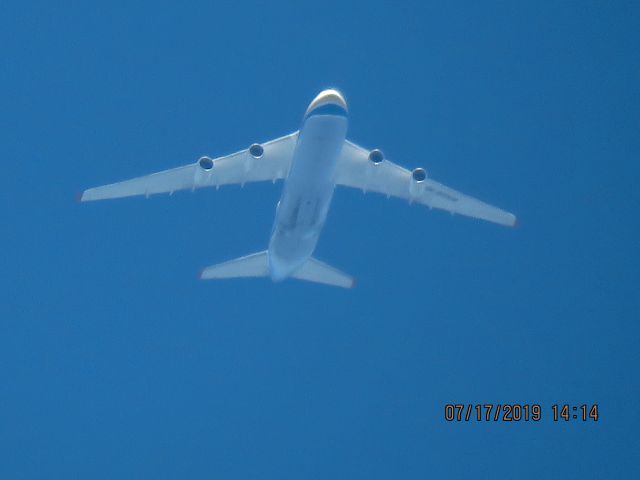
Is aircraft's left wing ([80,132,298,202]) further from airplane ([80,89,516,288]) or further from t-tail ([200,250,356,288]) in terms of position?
t-tail ([200,250,356,288])

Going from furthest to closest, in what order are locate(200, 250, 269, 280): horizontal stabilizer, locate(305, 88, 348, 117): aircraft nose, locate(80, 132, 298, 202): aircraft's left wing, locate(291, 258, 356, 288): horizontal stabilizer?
locate(291, 258, 356, 288): horizontal stabilizer
locate(200, 250, 269, 280): horizontal stabilizer
locate(80, 132, 298, 202): aircraft's left wing
locate(305, 88, 348, 117): aircraft nose

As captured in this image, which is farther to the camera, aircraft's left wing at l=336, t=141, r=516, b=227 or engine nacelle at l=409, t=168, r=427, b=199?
aircraft's left wing at l=336, t=141, r=516, b=227

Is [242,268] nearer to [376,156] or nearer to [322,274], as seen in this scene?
[322,274]

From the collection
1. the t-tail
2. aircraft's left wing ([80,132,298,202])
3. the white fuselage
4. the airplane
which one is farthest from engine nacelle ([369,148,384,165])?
the t-tail

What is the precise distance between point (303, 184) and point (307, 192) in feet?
1.32

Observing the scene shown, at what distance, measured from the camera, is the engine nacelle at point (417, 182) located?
31812 millimetres

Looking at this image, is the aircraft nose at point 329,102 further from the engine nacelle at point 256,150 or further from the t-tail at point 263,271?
the t-tail at point 263,271

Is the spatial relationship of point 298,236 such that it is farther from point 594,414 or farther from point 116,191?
point 594,414

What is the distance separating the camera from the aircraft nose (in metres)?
27.2

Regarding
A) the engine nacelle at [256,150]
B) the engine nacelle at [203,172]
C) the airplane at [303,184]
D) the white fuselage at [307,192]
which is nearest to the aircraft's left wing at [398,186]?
the airplane at [303,184]

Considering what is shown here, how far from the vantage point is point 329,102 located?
89.6 ft

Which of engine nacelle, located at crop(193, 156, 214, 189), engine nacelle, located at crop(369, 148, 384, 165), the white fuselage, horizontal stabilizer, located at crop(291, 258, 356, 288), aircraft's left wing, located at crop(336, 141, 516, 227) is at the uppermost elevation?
aircraft's left wing, located at crop(336, 141, 516, 227)

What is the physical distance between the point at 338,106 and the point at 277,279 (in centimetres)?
904

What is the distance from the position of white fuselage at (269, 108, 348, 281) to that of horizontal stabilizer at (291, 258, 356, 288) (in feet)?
5.62
